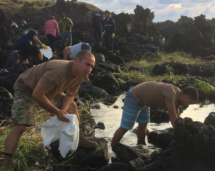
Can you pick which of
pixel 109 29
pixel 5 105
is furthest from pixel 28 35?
pixel 109 29

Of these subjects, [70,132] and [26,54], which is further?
[26,54]

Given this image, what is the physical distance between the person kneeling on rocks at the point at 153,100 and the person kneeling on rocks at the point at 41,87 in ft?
3.94

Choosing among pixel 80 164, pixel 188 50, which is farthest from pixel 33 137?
pixel 188 50

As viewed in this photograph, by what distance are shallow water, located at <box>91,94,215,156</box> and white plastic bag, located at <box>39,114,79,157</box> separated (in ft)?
4.62

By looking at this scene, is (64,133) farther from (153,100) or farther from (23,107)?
(153,100)

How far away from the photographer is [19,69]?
8.88m

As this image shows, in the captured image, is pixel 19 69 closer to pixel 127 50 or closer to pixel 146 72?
pixel 146 72

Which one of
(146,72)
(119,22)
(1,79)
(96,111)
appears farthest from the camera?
(119,22)

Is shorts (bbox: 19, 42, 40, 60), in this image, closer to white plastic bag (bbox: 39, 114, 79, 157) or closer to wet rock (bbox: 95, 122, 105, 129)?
wet rock (bbox: 95, 122, 105, 129)

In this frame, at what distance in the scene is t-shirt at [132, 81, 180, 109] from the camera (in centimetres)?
422

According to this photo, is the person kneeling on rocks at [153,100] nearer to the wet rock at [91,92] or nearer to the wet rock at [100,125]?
the wet rock at [100,125]

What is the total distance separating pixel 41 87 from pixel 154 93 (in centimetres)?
191

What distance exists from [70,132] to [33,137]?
1.20 metres

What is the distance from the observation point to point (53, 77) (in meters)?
3.26
